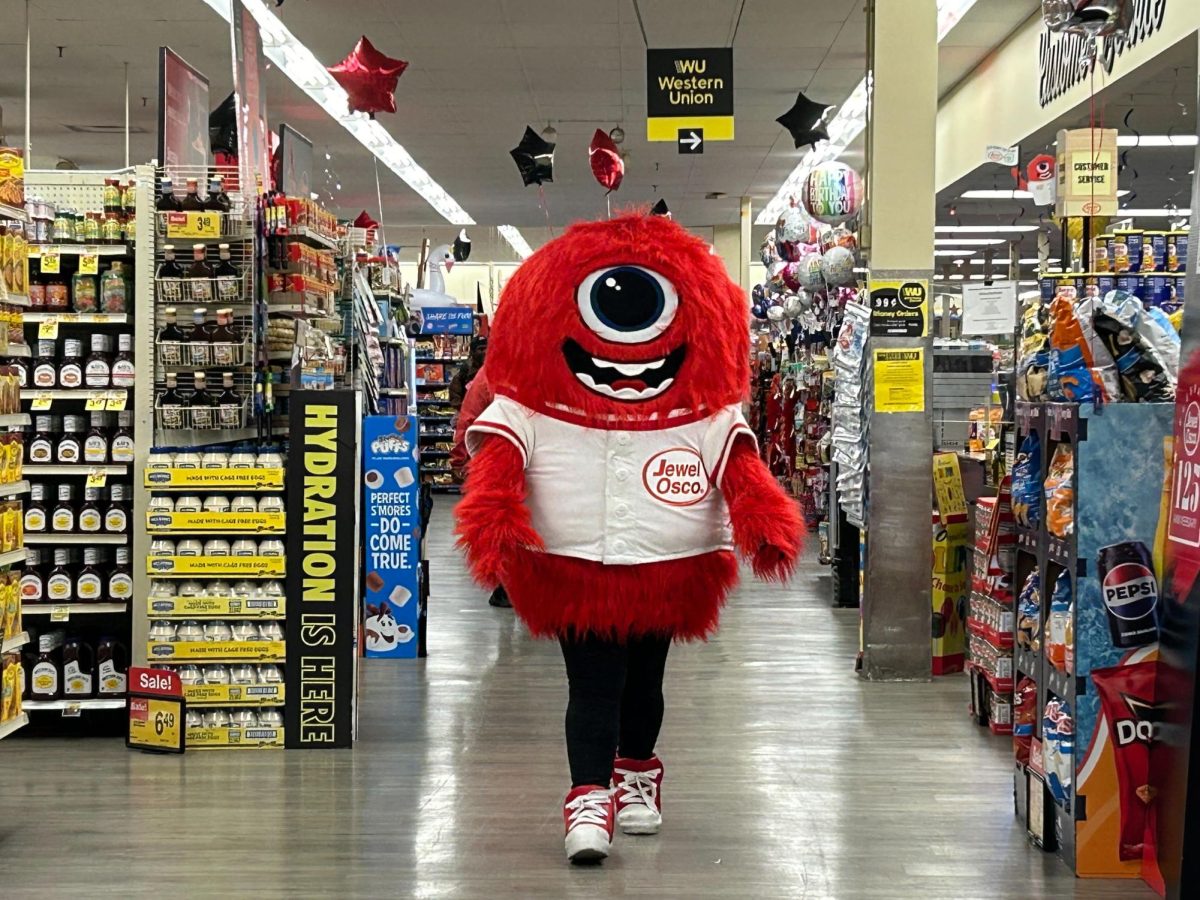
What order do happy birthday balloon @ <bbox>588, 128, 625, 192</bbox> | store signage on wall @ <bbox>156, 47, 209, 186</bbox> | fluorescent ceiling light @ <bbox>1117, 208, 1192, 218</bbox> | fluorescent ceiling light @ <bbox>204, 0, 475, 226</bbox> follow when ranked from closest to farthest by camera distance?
store signage on wall @ <bbox>156, 47, 209, 186</bbox>
fluorescent ceiling light @ <bbox>204, 0, 475, 226</bbox>
happy birthday balloon @ <bbox>588, 128, 625, 192</bbox>
fluorescent ceiling light @ <bbox>1117, 208, 1192, 218</bbox>

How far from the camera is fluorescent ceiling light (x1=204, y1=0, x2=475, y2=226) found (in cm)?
1045

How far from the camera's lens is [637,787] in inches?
158

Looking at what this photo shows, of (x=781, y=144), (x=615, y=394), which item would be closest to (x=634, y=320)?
(x=615, y=394)

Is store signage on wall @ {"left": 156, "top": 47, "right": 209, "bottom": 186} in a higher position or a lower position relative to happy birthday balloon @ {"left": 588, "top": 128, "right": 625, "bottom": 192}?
lower

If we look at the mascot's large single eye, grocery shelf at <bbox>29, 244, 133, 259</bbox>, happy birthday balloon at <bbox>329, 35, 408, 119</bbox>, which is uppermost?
happy birthday balloon at <bbox>329, 35, 408, 119</bbox>

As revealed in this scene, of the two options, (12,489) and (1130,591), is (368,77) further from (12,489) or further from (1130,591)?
(1130,591)

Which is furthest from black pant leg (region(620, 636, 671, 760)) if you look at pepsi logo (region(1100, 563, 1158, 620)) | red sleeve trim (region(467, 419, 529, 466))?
pepsi logo (region(1100, 563, 1158, 620))

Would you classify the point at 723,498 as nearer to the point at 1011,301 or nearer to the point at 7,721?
the point at 7,721

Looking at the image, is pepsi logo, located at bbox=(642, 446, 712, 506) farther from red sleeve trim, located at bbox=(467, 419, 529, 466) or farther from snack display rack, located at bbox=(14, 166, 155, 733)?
snack display rack, located at bbox=(14, 166, 155, 733)

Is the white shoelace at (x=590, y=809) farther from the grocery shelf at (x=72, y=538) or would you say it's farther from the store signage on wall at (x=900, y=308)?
the store signage on wall at (x=900, y=308)

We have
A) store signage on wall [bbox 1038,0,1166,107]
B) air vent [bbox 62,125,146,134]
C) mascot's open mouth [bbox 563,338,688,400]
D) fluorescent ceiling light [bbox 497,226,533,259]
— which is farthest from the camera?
fluorescent ceiling light [bbox 497,226,533,259]

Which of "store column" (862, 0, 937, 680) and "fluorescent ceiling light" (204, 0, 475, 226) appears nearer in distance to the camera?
"store column" (862, 0, 937, 680)

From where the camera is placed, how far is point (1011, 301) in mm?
7965

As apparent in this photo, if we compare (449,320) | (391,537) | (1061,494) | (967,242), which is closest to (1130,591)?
(1061,494)
